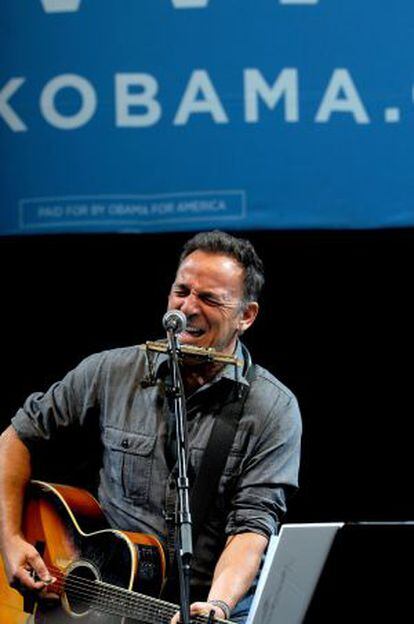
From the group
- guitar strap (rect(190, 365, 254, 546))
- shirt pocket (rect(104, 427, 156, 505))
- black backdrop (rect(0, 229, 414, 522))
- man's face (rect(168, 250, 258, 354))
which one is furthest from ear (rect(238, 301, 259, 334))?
black backdrop (rect(0, 229, 414, 522))

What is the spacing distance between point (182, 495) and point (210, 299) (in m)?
0.91

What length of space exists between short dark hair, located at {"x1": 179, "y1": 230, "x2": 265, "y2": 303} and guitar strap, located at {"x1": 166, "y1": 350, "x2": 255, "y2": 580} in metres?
0.42

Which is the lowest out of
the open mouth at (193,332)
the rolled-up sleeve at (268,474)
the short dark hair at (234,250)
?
the rolled-up sleeve at (268,474)

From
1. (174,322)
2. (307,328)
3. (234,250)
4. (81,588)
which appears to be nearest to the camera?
(174,322)

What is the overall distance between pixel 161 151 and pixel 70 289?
0.75 metres

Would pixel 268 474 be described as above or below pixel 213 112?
below

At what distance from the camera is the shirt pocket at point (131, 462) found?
3.85 metres

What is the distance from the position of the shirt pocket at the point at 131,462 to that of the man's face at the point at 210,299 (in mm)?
352

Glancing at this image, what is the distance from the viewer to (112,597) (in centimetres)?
358

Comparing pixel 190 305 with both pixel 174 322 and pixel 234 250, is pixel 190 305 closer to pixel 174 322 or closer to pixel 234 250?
pixel 234 250

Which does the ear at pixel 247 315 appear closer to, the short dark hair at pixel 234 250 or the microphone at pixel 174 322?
the short dark hair at pixel 234 250

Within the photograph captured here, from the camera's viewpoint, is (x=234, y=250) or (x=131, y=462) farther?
(x=234, y=250)

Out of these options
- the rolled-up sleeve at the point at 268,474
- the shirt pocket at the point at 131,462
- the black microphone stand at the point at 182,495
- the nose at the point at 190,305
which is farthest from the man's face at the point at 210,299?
the black microphone stand at the point at 182,495

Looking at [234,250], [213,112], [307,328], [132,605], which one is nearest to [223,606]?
[132,605]
